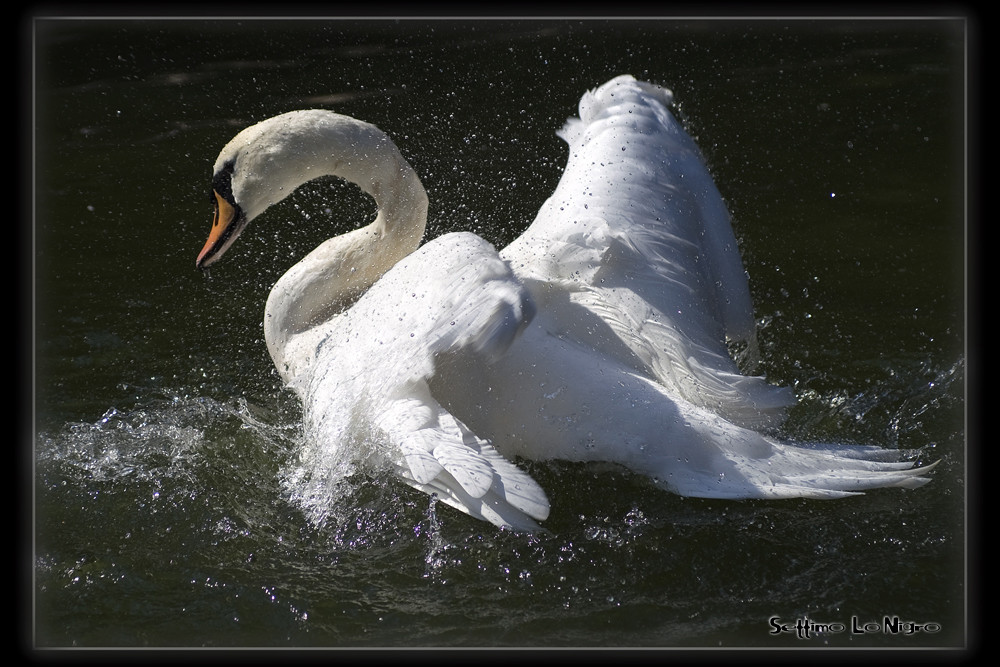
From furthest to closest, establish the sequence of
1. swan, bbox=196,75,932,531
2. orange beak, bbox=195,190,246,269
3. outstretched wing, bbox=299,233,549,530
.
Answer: orange beak, bbox=195,190,246,269 < swan, bbox=196,75,932,531 < outstretched wing, bbox=299,233,549,530

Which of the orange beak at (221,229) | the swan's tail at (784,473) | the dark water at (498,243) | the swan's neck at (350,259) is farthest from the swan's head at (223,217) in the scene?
the swan's tail at (784,473)

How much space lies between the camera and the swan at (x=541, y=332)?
11.0 feet

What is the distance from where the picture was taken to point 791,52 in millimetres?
9430

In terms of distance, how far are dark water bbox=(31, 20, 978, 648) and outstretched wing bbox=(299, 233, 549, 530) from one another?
443 millimetres

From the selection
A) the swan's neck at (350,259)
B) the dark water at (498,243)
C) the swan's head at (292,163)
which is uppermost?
the swan's head at (292,163)

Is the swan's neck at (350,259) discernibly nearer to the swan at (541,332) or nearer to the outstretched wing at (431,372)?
the swan at (541,332)

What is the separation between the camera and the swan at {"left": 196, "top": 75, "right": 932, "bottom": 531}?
3342mm

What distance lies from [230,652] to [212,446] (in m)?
1.21

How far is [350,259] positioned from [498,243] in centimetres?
195

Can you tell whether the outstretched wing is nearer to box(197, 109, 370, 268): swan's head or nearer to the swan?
the swan

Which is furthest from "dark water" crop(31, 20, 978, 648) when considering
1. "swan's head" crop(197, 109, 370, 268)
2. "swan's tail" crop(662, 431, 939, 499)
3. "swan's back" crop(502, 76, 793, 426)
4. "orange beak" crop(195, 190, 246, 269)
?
"swan's head" crop(197, 109, 370, 268)

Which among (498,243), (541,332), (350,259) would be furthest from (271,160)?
(498,243)

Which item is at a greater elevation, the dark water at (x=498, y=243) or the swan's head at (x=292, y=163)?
the swan's head at (x=292, y=163)

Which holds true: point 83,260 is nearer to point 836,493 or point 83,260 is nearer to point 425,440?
point 425,440
